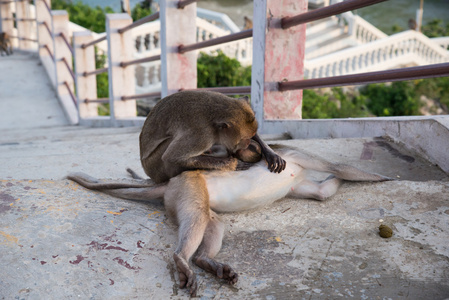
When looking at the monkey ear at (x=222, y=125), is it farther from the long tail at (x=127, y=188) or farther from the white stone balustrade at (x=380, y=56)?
the white stone balustrade at (x=380, y=56)

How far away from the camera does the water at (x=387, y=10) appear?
18797 millimetres

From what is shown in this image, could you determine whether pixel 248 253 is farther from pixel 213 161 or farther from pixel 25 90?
pixel 25 90

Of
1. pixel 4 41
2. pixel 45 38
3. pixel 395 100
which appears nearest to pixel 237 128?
pixel 45 38

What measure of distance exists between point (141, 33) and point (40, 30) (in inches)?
101

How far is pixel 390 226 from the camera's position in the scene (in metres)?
1.90

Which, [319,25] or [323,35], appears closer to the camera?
[323,35]

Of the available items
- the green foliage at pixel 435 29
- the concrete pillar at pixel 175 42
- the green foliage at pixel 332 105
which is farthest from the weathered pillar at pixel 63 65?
the green foliage at pixel 435 29

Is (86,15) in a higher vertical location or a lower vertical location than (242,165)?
higher

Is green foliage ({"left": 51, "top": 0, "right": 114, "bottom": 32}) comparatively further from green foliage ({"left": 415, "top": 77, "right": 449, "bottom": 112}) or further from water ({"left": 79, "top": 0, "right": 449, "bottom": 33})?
green foliage ({"left": 415, "top": 77, "right": 449, "bottom": 112})

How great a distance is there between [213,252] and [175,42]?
2977 millimetres

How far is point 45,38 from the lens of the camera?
902 centimetres

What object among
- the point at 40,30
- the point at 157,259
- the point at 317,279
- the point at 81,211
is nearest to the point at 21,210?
the point at 81,211

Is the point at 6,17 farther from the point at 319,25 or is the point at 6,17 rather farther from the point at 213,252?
the point at 213,252

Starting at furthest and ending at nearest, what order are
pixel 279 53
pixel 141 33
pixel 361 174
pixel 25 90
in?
1. pixel 141 33
2. pixel 25 90
3. pixel 279 53
4. pixel 361 174
